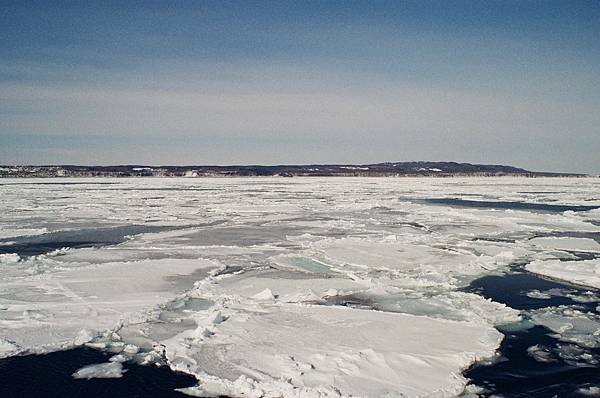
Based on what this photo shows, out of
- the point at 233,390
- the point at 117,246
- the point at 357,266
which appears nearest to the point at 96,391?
the point at 233,390

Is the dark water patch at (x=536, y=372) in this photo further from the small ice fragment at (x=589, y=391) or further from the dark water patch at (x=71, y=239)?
the dark water patch at (x=71, y=239)

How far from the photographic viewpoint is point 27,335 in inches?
218

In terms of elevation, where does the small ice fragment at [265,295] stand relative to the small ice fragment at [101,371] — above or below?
above

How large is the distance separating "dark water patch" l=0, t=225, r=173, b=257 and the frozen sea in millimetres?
161

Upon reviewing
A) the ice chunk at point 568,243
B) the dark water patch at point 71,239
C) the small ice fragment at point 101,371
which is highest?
the ice chunk at point 568,243

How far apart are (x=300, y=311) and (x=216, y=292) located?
1.57m

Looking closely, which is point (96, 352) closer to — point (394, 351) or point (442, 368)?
point (394, 351)

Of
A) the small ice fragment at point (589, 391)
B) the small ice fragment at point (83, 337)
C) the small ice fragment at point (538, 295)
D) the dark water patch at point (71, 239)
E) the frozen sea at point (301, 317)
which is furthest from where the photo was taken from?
the dark water patch at point (71, 239)

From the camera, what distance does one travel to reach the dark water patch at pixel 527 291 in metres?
7.01

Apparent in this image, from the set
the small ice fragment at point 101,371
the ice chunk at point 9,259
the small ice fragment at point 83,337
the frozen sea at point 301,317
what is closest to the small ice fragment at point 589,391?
the frozen sea at point 301,317

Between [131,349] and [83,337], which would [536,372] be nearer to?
[131,349]

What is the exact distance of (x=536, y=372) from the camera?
4723 mm

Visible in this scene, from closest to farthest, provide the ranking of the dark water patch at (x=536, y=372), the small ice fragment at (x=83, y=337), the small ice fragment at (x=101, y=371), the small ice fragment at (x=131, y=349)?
the dark water patch at (x=536, y=372), the small ice fragment at (x=101, y=371), the small ice fragment at (x=131, y=349), the small ice fragment at (x=83, y=337)

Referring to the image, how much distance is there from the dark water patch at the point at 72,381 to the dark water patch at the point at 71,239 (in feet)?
21.2
